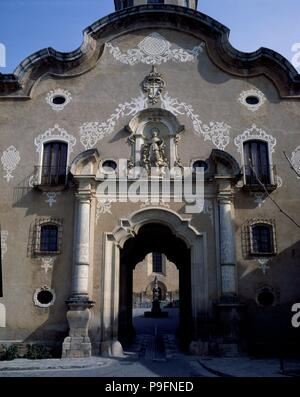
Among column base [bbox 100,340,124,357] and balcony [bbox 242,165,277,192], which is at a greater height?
Answer: balcony [bbox 242,165,277,192]

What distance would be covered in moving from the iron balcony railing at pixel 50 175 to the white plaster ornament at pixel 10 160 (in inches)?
38.8

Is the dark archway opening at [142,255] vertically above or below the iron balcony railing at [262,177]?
below

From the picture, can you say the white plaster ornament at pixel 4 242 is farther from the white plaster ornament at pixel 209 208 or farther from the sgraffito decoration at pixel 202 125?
the sgraffito decoration at pixel 202 125

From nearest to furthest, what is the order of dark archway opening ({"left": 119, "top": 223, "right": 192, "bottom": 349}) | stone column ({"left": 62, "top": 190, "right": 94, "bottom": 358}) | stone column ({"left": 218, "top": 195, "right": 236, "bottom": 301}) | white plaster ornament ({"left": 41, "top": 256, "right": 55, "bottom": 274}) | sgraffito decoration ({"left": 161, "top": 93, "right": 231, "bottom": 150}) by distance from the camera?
1. stone column ({"left": 62, "top": 190, "right": 94, "bottom": 358})
2. stone column ({"left": 218, "top": 195, "right": 236, "bottom": 301})
3. white plaster ornament ({"left": 41, "top": 256, "right": 55, "bottom": 274})
4. sgraffito decoration ({"left": 161, "top": 93, "right": 231, "bottom": 150})
5. dark archway opening ({"left": 119, "top": 223, "right": 192, "bottom": 349})

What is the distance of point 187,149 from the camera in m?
19.1

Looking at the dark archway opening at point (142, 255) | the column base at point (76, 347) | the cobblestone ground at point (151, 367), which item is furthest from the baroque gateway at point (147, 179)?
the cobblestone ground at point (151, 367)

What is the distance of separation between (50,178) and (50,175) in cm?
15

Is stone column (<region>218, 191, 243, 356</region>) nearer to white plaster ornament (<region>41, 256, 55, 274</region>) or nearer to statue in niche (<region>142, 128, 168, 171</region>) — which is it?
statue in niche (<region>142, 128, 168, 171</region>)

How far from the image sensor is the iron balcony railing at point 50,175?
18594mm

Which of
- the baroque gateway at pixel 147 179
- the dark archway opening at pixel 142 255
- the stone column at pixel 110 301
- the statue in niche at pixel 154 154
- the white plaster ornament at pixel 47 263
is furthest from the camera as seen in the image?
the dark archway opening at pixel 142 255

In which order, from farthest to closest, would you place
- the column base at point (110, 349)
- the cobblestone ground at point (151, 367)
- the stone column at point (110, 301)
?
1. the stone column at point (110, 301)
2. the column base at point (110, 349)
3. the cobblestone ground at point (151, 367)

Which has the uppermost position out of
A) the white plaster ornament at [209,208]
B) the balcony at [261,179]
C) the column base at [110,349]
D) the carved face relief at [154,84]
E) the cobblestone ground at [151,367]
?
the carved face relief at [154,84]

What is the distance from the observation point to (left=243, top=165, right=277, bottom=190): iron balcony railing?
18.3 metres

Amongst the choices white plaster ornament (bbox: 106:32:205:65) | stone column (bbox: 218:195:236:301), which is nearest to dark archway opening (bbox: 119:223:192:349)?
stone column (bbox: 218:195:236:301)
